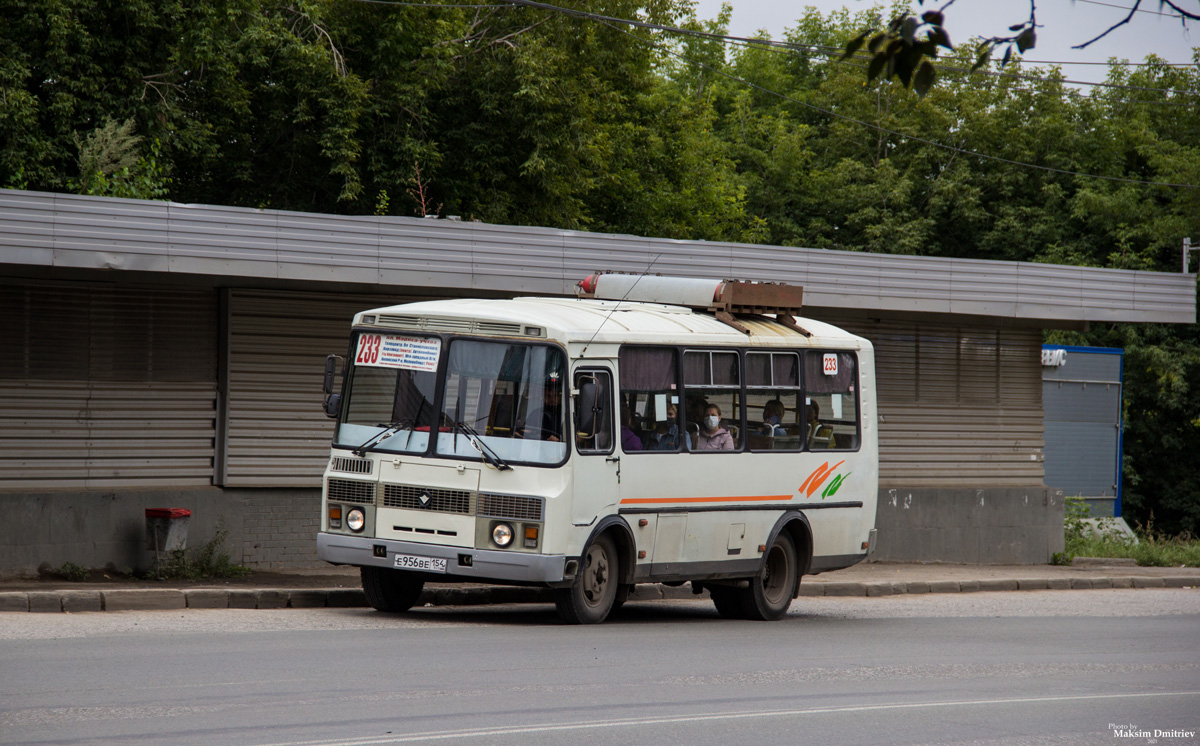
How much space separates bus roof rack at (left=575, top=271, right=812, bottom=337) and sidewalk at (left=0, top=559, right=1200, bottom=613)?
3.43 meters

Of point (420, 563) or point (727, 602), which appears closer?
point (420, 563)

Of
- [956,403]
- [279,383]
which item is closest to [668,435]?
[279,383]

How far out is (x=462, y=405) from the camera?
39.7 feet

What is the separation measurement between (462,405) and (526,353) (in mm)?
716

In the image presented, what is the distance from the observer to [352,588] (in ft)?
46.4

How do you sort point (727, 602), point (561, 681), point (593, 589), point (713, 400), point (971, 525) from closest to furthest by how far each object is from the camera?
point (561, 681)
point (593, 589)
point (713, 400)
point (727, 602)
point (971, 525)

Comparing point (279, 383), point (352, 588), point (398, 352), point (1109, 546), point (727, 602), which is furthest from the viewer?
point (1109, 546)

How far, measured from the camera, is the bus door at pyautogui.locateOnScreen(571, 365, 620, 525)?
12.0 meters

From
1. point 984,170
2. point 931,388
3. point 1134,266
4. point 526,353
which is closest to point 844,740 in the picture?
point 526,353

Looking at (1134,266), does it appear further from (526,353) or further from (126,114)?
(526,353)

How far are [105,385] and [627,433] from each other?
6.30 meters

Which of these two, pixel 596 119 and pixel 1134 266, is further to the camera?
pixel 1134 266

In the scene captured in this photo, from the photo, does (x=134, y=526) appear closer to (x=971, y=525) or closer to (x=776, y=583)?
→ (x=776, y=583)

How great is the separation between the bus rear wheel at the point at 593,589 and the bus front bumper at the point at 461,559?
0.31m
